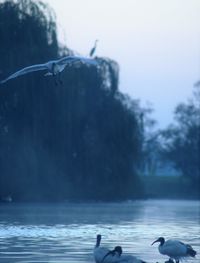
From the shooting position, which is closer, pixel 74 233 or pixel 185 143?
pixel 74 233

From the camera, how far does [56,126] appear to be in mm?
40469

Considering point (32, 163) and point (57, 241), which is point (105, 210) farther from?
point (57, 241)

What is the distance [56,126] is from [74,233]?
18.4 meters

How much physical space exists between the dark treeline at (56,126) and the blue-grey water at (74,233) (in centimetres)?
261

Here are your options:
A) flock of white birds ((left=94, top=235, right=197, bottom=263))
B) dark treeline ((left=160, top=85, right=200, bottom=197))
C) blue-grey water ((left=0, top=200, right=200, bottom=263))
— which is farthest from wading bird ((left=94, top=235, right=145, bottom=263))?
dark treeline ((left=160, top=85, right=200, bottom=197))

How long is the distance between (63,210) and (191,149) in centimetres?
3386

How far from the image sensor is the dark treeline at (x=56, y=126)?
39.1 meters

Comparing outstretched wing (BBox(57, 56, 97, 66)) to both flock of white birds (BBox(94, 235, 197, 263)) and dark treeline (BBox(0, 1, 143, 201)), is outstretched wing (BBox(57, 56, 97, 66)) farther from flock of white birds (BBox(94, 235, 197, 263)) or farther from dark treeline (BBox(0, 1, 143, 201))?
dark treeline (BBox(0, 1, 143, 201))

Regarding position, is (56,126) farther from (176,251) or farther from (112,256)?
(112,256)

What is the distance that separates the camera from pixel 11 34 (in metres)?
39.9

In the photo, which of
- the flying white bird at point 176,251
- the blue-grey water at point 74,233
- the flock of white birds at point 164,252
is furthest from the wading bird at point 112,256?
the flying white bird at point 176,251

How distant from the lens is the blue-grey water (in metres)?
16.4

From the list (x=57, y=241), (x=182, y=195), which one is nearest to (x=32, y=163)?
(x=57, y=241)

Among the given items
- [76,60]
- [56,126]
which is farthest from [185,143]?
[76,60]
